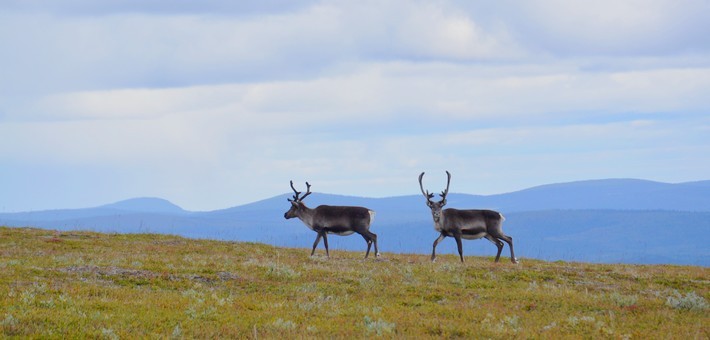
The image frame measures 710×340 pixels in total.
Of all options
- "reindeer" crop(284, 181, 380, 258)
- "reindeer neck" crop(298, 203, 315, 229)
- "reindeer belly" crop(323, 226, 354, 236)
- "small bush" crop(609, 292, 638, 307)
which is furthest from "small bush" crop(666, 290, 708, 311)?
"reindeer neck" crop(298, 203, 315, 229)

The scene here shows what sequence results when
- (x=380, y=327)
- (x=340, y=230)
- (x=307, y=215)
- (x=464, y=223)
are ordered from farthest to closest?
(x=307, y=215) → (x=340, y=230) → (x=464, y=223) → (x=380, y=327)

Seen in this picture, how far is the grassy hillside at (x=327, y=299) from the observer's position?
16875 millimetres

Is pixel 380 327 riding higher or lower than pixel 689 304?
lower

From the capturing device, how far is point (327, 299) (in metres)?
20.9

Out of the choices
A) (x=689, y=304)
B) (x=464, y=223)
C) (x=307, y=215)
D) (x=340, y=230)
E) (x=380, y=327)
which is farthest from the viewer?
(x=307, y=215)

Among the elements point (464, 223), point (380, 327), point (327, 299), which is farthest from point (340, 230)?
point (380, 327)

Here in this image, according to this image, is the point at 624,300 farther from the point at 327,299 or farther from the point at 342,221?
the point at 342,221

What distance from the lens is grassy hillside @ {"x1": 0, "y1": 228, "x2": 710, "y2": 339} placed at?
16875 millimetres

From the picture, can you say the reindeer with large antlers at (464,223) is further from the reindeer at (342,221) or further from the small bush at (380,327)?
the small bush at (380,327)

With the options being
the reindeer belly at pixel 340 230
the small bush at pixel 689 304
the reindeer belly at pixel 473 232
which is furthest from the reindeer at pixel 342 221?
the small bush at pixel 689 304

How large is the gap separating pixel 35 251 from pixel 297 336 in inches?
788

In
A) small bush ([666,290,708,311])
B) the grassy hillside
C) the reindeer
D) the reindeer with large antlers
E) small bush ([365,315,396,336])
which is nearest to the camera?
small bush ([365,315,396,336])

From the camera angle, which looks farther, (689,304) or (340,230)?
(340,230)

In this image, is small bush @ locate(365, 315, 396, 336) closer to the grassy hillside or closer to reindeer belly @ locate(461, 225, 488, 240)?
the grassy hillside
